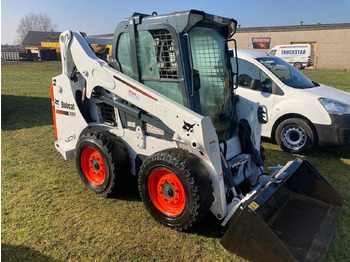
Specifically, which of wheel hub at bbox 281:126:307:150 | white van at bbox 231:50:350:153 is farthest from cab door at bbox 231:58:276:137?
wheel hub at bbox 281:126:307:150

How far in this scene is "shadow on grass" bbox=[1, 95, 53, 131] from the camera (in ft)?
25.7

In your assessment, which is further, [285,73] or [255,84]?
[285,73]

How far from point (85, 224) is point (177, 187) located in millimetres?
1220

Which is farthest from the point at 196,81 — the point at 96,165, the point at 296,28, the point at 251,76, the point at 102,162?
the point at 296,28

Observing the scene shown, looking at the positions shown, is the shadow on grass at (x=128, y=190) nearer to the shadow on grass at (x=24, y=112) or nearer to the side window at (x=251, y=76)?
the side window at (x=251, y=76)

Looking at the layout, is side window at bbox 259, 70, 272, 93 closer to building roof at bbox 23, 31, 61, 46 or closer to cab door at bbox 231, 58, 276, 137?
cab door at bbox 231, 58, 276, 137

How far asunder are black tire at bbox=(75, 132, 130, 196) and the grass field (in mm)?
191

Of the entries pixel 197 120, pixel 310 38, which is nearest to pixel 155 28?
pixel 197 120

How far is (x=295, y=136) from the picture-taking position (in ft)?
18.6

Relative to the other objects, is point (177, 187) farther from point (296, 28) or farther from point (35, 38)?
point (35, 38)

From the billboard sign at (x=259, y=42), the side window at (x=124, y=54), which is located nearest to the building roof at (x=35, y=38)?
the billboard sign at (x=259, y=42)

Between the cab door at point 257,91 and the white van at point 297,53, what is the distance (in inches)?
1015

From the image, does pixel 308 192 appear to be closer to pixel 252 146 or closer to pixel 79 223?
pixel 252 146

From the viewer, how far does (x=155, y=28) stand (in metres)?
3.22
